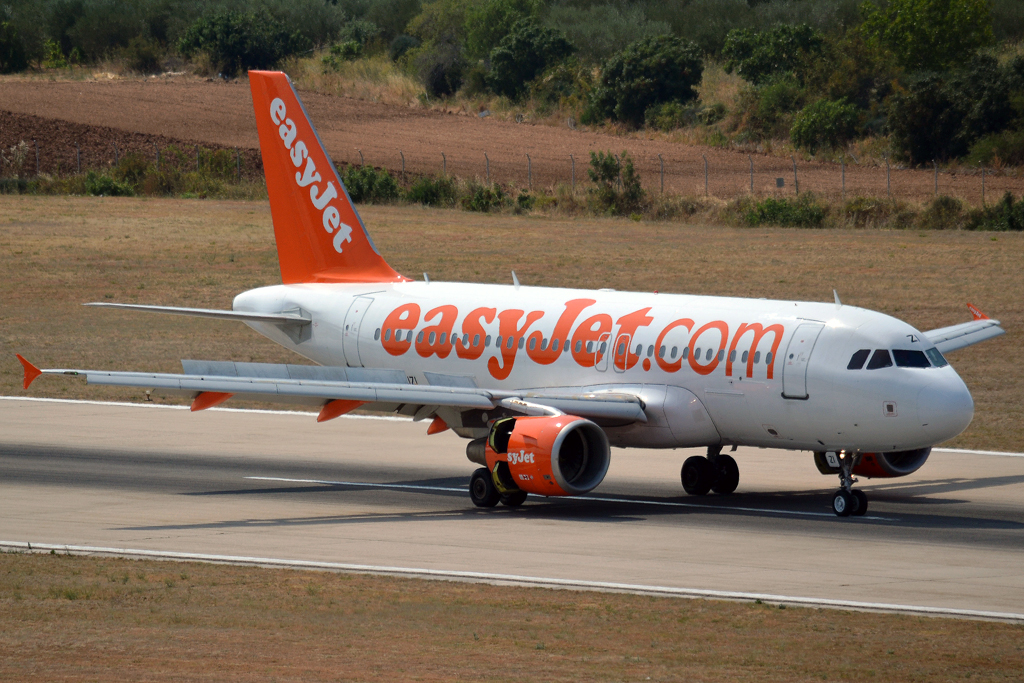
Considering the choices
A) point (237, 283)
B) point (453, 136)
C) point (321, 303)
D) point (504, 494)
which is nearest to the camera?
point (504, 494)

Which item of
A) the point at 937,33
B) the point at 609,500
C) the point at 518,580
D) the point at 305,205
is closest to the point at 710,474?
the point at 609,500

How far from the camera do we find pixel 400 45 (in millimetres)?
150500

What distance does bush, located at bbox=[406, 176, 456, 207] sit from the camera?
303 ft

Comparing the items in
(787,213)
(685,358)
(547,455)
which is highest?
(787,213)

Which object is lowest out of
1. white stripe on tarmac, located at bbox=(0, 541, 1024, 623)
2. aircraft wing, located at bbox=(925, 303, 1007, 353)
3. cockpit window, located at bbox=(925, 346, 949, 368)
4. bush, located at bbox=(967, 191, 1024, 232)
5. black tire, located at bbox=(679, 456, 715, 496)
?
black tire, located at bbox=(679, 456, 715, 496)

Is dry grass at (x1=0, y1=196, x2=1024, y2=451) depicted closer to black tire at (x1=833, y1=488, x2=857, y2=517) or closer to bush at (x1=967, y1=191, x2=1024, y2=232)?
bush at (x1=967, y1=191, x2=1024, y2=232)

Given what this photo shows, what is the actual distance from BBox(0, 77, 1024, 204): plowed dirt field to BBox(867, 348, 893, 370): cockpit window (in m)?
57.6

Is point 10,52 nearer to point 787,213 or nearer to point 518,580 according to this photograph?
point 787,213

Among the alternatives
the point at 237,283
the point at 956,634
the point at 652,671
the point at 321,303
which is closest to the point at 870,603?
the point at 956,634

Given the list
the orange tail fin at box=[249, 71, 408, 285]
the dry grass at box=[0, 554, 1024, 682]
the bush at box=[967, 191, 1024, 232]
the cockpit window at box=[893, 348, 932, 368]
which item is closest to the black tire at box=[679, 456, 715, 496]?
the cockpit window at box=[893, 348, 932, 368]

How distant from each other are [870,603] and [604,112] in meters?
101

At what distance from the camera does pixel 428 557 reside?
25188 mm

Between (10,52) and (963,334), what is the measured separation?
12458 cm

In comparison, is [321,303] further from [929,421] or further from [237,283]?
[237,283]
